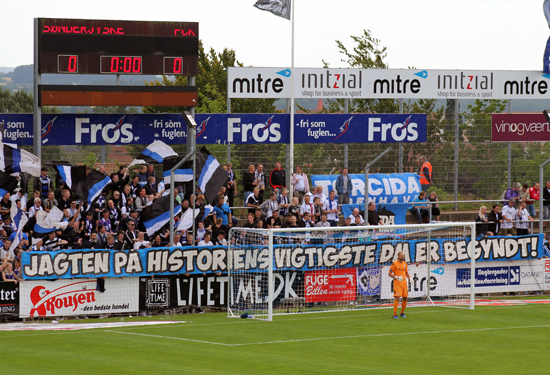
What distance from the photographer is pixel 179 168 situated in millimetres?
22703

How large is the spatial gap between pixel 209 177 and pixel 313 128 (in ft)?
27.5

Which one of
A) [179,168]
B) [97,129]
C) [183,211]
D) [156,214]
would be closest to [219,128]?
[97,129]

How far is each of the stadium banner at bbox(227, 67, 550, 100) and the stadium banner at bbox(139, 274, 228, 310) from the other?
32.0 feet

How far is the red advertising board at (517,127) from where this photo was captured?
104 ft

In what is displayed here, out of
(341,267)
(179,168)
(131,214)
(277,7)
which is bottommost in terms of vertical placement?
(341,267)

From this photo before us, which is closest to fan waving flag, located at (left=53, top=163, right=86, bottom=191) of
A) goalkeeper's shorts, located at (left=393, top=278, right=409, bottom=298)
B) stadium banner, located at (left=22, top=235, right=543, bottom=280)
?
stadium banner, located at (left=22, top=235, right=543, bottom=280)

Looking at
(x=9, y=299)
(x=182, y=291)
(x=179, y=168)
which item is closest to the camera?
(x=9, y=299)

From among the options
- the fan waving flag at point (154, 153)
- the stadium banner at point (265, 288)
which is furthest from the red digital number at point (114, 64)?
the stadium banner at point (265, 288)

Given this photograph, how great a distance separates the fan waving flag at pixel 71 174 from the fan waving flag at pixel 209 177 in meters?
3.65

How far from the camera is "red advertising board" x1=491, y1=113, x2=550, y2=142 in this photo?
104 ft

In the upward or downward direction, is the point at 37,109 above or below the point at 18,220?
above

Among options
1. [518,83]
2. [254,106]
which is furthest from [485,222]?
[254,106]

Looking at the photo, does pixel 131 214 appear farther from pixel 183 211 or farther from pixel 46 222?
pixel 46 222

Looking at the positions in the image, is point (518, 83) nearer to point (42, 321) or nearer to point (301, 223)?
point (301, 223)
